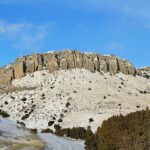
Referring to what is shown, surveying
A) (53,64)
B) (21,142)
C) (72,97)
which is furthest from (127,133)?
(53,64)

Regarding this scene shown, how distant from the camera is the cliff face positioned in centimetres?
12962

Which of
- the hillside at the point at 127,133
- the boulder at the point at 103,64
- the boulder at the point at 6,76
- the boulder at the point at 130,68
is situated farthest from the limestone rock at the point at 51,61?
the hillside at the point at 127,133

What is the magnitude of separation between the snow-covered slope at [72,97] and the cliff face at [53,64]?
78.6 inches

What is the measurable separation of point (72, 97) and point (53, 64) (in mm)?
20481

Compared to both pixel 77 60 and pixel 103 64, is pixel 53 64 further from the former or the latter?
pixel 103 64

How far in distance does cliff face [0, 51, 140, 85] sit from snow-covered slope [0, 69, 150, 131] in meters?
2.00

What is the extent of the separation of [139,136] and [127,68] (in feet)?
373

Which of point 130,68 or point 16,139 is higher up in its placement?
point 130,68

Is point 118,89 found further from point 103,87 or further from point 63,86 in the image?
point 63,86

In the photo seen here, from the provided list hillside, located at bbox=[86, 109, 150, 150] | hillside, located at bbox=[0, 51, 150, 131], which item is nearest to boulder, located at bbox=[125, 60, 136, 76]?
hillside, located at bbox=[0, 51, 150, 131]

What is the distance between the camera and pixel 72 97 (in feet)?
368

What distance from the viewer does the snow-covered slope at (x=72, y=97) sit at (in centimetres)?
9894

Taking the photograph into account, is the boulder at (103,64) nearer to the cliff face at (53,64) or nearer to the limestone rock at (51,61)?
the cliff face at (53,64)

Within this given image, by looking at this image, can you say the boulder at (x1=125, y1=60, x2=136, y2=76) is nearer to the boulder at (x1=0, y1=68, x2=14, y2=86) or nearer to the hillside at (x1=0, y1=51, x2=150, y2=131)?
the hillside at (x1=0, y1=51, x2=150, y2=131)
